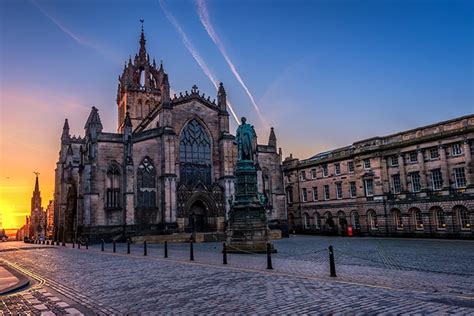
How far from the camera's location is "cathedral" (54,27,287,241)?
37.1 meters

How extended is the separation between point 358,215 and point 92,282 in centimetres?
3847

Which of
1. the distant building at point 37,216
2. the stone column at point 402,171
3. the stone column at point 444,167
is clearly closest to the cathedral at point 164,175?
the stone column at point 402,171

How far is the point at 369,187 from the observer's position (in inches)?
1703

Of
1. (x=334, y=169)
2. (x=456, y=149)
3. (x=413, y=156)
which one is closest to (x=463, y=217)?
(x=456, y=149)

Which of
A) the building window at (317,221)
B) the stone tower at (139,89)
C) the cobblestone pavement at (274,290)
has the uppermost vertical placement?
the stone tower at (139,89)

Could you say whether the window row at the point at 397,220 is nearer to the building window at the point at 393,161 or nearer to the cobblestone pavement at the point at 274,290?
the building window at the point at 393,161

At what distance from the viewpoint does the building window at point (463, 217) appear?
110 feet

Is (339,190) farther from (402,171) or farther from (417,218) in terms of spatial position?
(417,218)

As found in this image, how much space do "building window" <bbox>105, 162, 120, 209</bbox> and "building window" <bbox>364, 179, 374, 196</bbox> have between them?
27492 mm

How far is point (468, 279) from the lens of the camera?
1009cm

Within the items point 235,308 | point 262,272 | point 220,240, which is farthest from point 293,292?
point 220,240

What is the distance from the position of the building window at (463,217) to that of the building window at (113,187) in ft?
106

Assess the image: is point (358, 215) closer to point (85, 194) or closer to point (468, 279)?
point (85, 194)

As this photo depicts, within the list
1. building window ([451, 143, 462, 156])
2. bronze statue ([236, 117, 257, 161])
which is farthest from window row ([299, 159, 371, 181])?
bronze statue ([236, 117, 257, 161])
